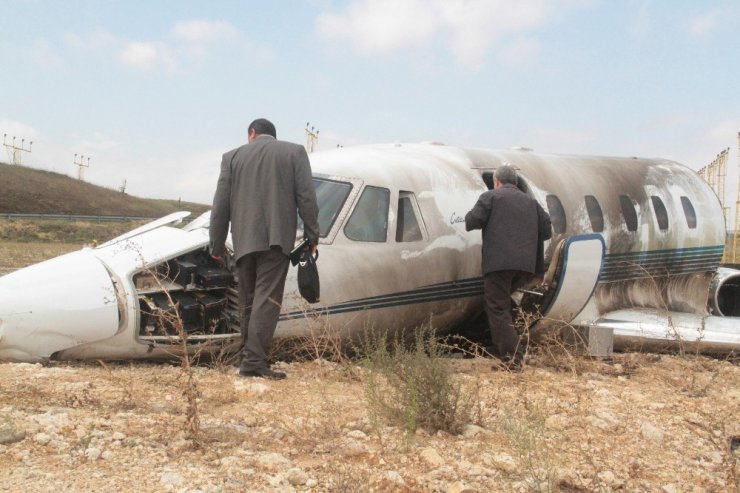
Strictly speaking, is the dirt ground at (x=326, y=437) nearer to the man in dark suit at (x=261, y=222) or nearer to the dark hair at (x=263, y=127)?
the man in dark suit at (x=261, y=222)

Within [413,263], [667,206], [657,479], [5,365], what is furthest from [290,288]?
[667,206]

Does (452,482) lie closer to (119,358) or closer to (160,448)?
(160,448)

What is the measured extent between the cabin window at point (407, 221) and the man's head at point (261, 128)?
1.49 meters

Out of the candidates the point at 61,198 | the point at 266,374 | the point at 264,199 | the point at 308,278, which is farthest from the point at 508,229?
the point at 61,198

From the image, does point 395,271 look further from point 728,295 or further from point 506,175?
point 728,295

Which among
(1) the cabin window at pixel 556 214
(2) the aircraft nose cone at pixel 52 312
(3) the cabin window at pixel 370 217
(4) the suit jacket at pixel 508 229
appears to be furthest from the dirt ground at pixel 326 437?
(1) the cabin window at pixel 556 214

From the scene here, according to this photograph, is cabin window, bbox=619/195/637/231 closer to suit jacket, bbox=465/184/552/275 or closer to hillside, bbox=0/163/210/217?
suit jacket, bbox=465/184/552/275

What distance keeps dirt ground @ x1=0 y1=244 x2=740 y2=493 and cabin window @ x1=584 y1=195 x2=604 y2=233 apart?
128 inches

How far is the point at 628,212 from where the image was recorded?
30.7ft

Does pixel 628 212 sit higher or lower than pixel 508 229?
higher

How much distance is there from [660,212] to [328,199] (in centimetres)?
548

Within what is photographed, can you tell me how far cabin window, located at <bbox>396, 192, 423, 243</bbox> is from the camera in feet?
22.3

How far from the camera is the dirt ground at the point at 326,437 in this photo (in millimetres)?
3420

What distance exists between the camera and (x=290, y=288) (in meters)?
6.11
